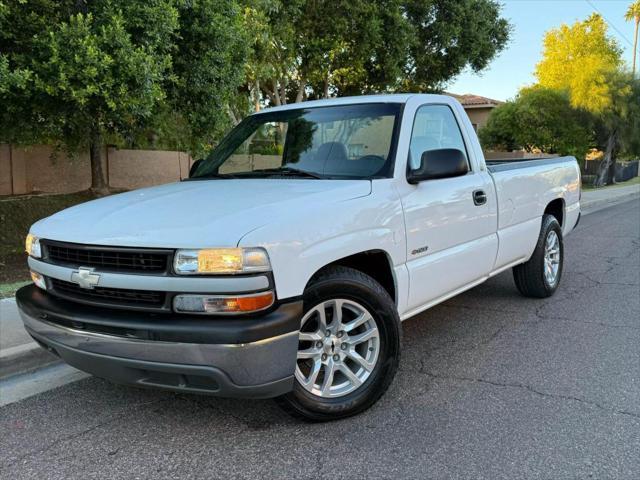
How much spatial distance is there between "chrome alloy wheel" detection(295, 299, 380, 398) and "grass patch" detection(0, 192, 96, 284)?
5481mm

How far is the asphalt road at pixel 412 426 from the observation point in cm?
288

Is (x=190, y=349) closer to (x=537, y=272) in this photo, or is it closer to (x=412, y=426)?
(x=412, y=426)

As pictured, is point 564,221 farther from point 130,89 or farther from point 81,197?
point 81,197

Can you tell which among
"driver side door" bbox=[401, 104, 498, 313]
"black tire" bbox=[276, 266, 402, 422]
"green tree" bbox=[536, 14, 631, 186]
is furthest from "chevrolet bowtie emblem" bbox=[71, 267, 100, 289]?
"green tree" bbox=[536, 14, 631, 186]

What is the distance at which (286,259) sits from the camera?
2861mm

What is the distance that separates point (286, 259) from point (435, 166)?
1444mm

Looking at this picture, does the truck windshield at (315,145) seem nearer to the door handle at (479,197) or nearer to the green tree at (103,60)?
→ the door handle at (479,197)

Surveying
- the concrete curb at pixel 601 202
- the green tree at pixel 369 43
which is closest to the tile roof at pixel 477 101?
the concrete curb at pixel 601 202

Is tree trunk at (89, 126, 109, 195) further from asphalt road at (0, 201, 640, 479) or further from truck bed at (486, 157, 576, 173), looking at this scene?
truck bed at (486, 157, 576, 173)

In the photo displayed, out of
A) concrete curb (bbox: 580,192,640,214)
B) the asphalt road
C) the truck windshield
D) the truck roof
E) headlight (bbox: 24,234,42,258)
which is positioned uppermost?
the truck roof

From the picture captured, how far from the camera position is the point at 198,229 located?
283cm

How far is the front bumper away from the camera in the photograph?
2.70 metres

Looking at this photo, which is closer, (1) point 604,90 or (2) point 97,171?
(2) point 97,171

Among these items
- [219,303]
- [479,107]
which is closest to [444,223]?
[219,303]
